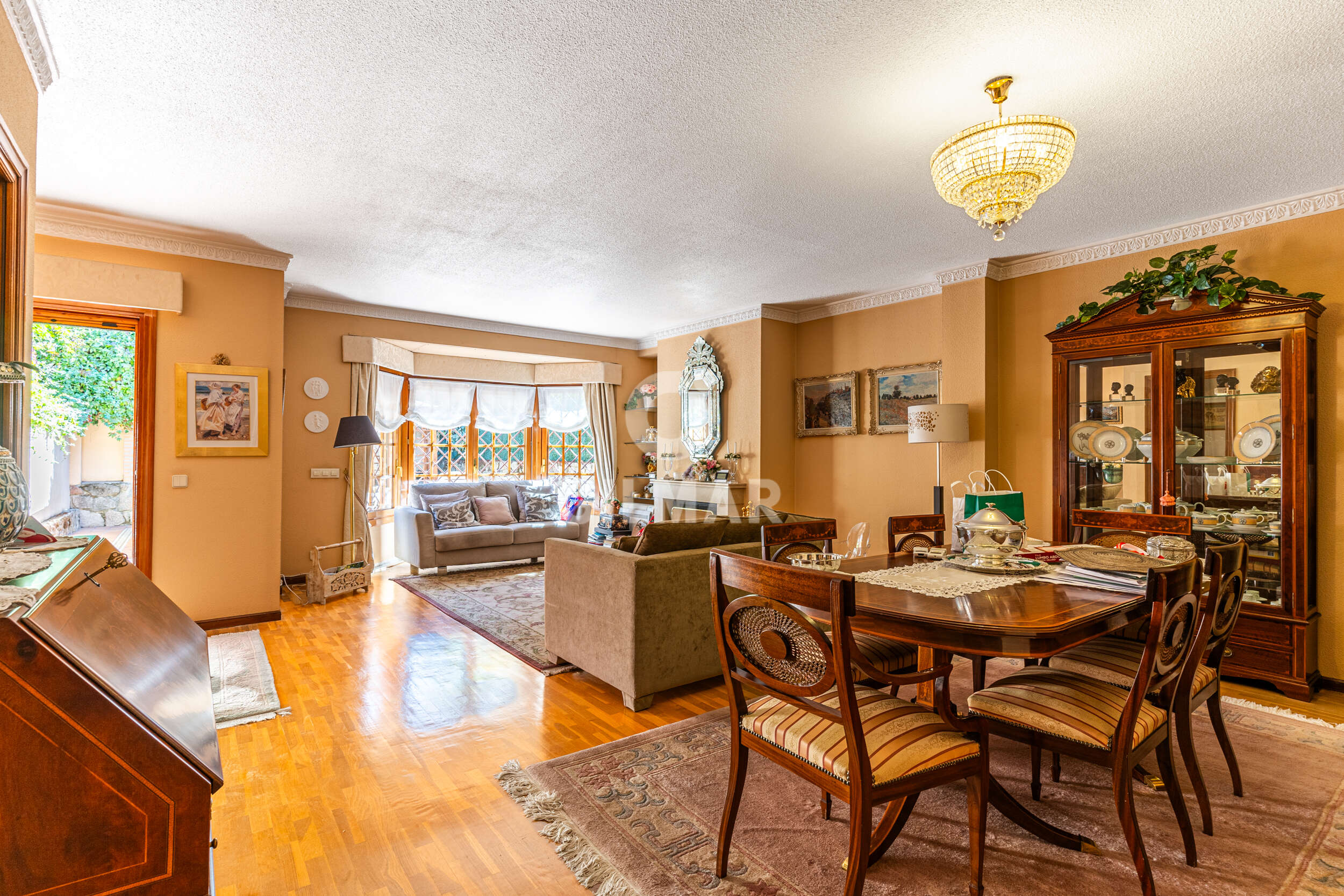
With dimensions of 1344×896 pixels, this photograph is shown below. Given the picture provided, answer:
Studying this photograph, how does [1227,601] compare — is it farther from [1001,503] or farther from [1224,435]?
[1224,435]

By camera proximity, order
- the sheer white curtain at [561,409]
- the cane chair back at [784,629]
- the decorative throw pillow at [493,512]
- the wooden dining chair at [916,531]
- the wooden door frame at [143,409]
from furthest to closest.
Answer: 1. the sheer white curtain at [561,409]
2. the decorative throw pillow at [493,512]
3. the wooden door frame at [143,409]
4. the wooden dining chair at [916,531]
5. the cane chair back at [784,629]

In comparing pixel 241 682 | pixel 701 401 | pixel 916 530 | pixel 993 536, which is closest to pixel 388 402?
pixel 701 401

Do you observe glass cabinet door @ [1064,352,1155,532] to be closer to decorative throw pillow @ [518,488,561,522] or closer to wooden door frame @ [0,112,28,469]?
wooden door frame @ [0,112,28,469]

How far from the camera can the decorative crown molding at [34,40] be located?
6.66ft

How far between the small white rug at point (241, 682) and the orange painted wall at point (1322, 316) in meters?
4.91

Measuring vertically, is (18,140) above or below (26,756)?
above

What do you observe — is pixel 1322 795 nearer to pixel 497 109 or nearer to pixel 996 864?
pixel 996 864

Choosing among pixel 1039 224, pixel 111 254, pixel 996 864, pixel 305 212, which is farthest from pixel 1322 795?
pixel 111 254

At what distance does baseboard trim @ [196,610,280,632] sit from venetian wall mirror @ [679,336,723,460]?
404 cm

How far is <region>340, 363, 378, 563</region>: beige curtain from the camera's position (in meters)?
6.11

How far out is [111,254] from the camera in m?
4.09

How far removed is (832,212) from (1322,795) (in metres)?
3.30

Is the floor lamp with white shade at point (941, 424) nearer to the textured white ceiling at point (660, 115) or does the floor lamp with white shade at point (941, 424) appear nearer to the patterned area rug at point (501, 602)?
the textured white ceiling at point (660, 115)

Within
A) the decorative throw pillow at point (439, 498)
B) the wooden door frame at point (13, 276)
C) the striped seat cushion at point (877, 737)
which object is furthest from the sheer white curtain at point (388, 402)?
the striped seat cushion at point (877, 737)
